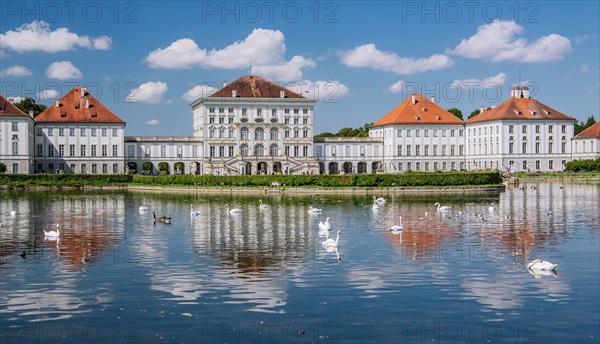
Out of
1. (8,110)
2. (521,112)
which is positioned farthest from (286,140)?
(8,110)

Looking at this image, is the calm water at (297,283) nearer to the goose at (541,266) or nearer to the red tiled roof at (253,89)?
the goose at (541,266)

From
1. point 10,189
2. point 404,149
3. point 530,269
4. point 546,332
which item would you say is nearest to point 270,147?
point 404,149

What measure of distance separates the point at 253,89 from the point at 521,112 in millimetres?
34903

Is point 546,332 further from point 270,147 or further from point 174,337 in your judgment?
point 270,147

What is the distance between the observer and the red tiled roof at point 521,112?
319 ft

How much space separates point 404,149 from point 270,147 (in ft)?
59.1

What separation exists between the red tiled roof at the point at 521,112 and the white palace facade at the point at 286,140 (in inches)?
6.4

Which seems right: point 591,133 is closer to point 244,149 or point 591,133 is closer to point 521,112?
point 521,112

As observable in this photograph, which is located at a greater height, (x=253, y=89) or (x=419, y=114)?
(x=253, y=89)

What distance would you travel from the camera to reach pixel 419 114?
10250 centimetres

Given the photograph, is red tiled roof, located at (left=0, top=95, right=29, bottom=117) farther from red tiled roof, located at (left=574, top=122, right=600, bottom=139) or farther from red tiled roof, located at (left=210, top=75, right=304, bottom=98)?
red tiled roof, located at (left=574, top=122, right=600, bottom=139)

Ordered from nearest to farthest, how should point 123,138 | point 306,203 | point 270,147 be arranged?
point 306,203, point 123,138, point 270,147

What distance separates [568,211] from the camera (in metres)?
42.2

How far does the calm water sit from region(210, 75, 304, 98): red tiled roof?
61.4m
